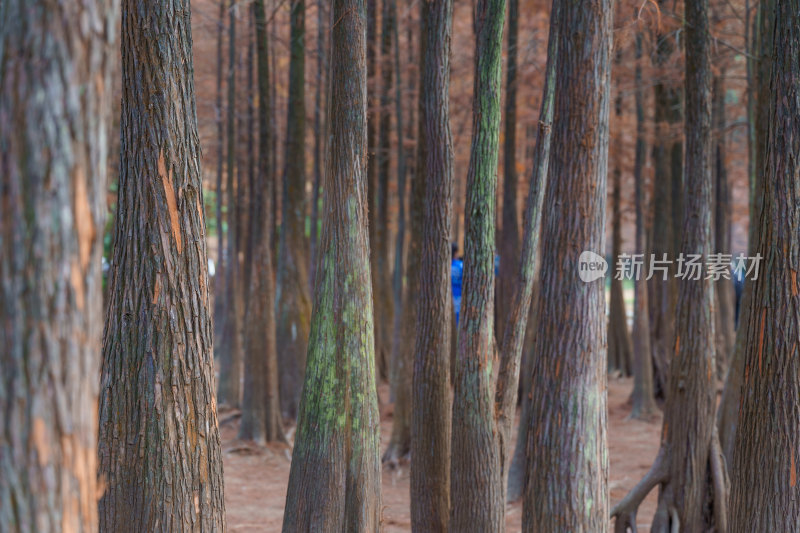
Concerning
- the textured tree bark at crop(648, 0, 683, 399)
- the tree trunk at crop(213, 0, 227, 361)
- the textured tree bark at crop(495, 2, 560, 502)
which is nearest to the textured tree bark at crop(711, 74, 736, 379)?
the textured tree bark at crop(648, 0, 683, 399)

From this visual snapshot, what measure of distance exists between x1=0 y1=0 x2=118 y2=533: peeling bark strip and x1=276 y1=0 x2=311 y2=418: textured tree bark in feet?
30.7

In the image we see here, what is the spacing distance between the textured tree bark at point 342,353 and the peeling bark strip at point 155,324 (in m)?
1.85

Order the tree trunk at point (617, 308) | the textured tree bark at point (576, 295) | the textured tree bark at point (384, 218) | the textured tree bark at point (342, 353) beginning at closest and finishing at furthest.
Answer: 1. the textured tree bark at point (576, 295)
2. the textured tree bark at point (342, 353)
3. the textured tree bark at point (384, 218)
4. the tree trunk at point (617, 308)

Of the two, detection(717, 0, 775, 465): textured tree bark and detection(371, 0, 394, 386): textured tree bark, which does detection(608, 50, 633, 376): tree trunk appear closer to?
detection(371, 0, 394, 386): textured tree bark

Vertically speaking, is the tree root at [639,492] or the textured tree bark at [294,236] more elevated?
the textured tree bark at [294,236]

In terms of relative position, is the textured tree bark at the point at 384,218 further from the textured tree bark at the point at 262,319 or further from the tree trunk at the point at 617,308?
the tree trunk at the point at 617,308

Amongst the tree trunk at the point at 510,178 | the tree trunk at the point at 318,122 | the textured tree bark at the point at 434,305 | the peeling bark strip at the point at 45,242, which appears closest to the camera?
the peeling bark strip at the point at 45,242

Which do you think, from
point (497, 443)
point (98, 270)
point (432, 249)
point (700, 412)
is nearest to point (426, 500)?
point (497, 443)

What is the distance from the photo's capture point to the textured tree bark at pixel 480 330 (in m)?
6.63

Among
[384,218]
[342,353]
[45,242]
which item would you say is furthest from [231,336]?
[45,242]

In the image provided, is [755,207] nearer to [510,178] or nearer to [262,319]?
[510,178]

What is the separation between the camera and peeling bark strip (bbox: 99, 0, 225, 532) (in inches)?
156

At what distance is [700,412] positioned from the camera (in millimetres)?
7645

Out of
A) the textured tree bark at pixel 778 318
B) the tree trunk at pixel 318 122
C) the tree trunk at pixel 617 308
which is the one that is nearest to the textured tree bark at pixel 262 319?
the tree trunk at pixel 318 122
